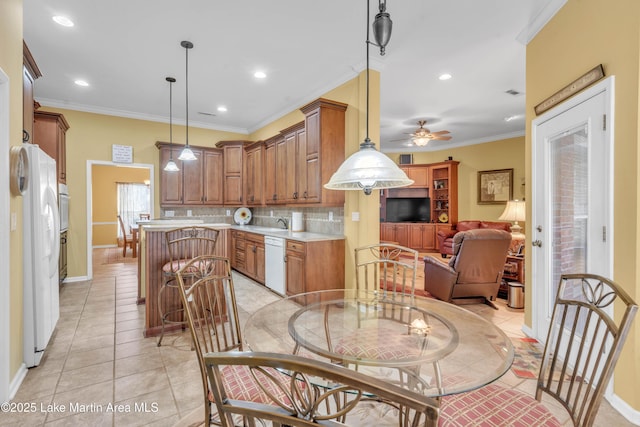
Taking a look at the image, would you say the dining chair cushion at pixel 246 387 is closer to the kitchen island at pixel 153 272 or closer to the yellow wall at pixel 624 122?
the kitchen island at pixel 153 272

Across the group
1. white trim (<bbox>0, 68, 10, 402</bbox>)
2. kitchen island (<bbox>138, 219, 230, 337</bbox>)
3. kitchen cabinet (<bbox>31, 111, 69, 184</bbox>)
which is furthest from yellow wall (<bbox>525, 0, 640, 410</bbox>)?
kitchen cabinet (<bbox>31, 111, 69, 184</bbox>)

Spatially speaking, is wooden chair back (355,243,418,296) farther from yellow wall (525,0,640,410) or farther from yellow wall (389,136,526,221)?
yellow wall (389,136,526,221)

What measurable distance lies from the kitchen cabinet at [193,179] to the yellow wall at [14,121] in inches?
135

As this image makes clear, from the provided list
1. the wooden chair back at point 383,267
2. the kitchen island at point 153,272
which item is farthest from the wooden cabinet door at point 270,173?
the kitchen island at point 153,272

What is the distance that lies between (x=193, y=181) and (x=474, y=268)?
4.99 metres

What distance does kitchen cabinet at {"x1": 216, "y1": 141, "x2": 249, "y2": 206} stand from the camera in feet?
20.0

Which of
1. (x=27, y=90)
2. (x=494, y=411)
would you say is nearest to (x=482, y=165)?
(x=494, y=411)

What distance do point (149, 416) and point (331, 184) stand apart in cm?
175

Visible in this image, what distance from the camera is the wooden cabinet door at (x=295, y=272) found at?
12.3 ft

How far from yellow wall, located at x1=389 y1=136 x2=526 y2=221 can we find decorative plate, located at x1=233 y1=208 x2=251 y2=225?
5310mm

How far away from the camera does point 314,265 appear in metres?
3.73

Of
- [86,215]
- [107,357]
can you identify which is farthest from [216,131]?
[107,357]

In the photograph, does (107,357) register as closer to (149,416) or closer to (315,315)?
(149,416)

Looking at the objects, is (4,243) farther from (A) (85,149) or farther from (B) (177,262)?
(A) (85,149)
